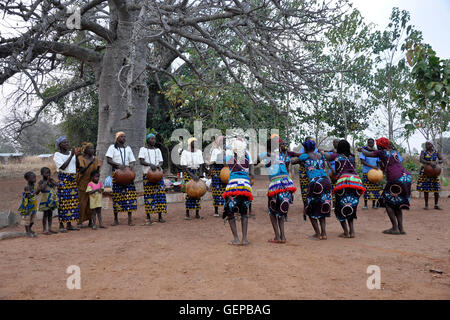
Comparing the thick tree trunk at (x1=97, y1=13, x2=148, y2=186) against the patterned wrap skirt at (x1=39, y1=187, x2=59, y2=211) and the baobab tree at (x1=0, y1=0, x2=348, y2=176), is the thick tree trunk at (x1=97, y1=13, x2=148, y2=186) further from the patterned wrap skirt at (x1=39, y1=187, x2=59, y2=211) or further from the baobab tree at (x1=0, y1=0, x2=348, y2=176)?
the patterned wrap skirt at (x1=39, y1=187, x2=59, y2=211)

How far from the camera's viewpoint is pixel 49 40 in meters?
9.87

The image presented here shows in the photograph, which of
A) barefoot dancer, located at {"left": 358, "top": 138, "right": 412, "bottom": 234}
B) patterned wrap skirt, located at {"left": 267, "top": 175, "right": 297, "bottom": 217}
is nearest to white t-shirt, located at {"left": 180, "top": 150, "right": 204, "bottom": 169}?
patterned wrap skirt, located at {"left": 267, "top": 175, "right": 297, "bottom": 217}

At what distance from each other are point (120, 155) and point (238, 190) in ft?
9.98

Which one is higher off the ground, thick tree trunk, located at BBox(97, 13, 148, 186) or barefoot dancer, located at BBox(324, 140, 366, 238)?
thick tree trunk, located at BBox(97, 13, 148, 186)

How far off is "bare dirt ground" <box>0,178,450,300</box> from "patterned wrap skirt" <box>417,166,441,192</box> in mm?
2370

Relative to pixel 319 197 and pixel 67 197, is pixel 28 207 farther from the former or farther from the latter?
pixel 319 197

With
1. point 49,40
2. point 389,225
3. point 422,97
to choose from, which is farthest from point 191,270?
point 49,40

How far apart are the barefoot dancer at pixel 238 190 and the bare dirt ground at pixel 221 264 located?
0.34 m

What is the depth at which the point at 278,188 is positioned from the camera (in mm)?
5562

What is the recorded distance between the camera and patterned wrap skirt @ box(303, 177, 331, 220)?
230 inches

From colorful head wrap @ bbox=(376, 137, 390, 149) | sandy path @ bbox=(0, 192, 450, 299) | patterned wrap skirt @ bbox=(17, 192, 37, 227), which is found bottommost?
sandy path @ bbox=(0, 192, 450, 299)

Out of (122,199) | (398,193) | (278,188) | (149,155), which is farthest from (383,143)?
(122,199)

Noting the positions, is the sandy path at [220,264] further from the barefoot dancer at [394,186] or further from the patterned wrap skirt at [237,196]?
the patterned wrap skirt at [237,196]

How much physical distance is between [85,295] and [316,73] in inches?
282
